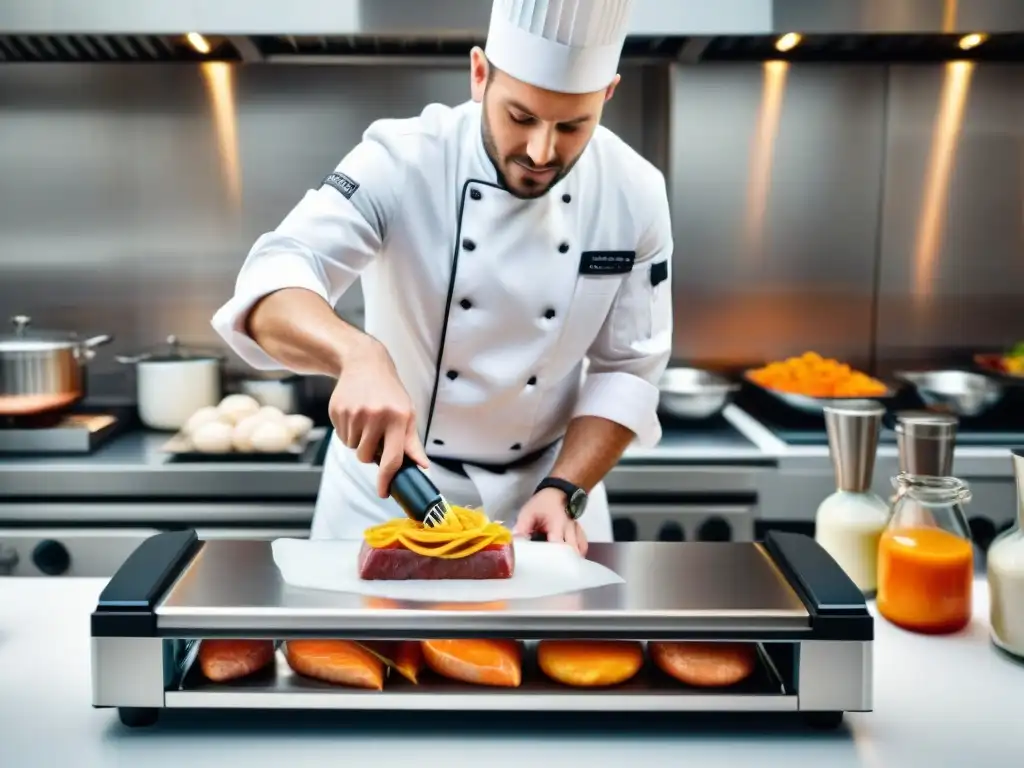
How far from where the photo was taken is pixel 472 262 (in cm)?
192

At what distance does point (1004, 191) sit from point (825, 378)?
1.01 meters

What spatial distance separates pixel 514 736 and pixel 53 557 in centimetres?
195

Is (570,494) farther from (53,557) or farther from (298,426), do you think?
(53,557)

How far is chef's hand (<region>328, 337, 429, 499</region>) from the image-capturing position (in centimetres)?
126

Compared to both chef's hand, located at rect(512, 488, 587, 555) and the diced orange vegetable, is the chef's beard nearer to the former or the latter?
chef's hand, located at rect(512, 488, 587, 555)

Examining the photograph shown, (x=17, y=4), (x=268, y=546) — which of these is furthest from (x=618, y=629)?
(x=17, y=4)

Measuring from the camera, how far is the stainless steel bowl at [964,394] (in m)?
3.01

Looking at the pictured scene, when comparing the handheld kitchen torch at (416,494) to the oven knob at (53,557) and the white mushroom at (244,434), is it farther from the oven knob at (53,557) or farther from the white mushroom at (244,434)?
the oven knob at (53,557)

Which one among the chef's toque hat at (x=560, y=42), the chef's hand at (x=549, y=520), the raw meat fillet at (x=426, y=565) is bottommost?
the chef's hand at (x=549, y=520)

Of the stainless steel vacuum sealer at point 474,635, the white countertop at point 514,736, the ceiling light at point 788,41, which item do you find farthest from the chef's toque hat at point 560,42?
the ceiling light at point 788,41

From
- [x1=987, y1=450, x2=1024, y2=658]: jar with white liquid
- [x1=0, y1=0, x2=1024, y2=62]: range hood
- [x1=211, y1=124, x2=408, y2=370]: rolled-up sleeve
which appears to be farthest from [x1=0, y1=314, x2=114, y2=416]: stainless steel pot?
[x1=987, y1=450, x2=1024, y2=658]: jar with white liquid

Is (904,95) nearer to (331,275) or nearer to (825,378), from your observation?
(825,378)

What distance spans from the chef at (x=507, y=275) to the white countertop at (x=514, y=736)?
514 mm

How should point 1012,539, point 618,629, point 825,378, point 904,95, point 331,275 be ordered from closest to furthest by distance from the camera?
point 618,629, point 1012,539, point 331,275, point 825,378, point 904,95
